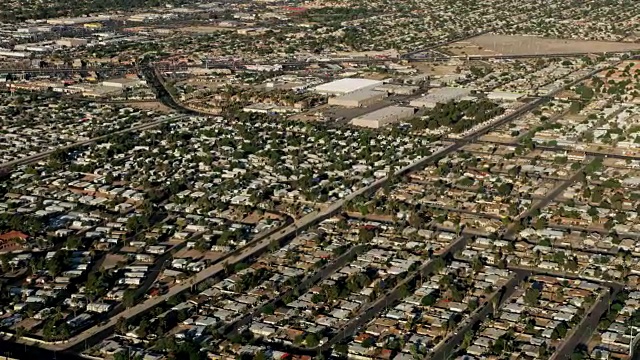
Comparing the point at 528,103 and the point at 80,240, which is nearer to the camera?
the point at 80,240

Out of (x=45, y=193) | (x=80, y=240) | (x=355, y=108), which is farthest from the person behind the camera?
(x=355, y=108)

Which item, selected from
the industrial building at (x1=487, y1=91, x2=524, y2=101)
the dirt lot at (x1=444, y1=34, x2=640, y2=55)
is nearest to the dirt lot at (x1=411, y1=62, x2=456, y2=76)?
the dirt lot at (x1=444, y1=34, x2=640, y2=55)

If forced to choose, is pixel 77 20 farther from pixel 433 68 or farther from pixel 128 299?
pixel 128 299

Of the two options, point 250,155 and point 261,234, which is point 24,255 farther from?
point 250,155

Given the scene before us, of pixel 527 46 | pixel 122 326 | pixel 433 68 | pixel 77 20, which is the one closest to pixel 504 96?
pixel 433 68

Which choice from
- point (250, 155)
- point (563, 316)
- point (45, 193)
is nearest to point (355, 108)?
point (250, 155)
